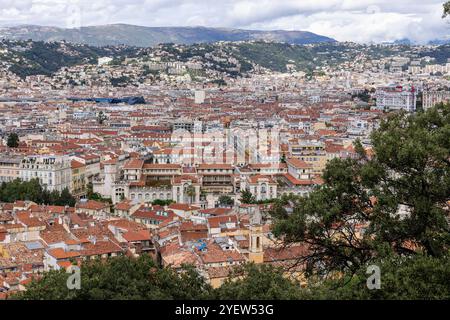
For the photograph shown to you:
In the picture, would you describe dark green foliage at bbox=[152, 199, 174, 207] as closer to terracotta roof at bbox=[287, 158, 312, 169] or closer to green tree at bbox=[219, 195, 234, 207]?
green tree at bbox=[219, 195, 234, 207]

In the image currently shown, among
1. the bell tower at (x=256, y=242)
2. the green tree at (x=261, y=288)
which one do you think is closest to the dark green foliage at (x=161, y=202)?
the bell tower at (x=256, y=242)

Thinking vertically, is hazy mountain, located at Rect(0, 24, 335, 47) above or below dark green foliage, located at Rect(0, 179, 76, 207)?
above

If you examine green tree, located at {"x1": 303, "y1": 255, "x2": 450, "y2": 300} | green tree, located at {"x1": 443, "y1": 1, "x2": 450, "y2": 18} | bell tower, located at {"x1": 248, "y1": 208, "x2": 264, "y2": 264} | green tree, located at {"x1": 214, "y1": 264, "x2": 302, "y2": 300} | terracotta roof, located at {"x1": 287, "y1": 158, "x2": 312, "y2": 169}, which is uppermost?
green tree, located at {"x1": 443, "y1": 1, "x2": 450, "y2": 18}

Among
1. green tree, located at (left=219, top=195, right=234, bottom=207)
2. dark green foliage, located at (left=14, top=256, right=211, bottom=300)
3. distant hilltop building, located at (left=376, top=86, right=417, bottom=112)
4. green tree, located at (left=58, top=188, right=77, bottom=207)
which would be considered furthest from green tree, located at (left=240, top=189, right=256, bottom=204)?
distant hilltop building, located at (left=376, top=86, right=417, bottom=112)

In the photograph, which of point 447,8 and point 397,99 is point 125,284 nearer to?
point 447,8
